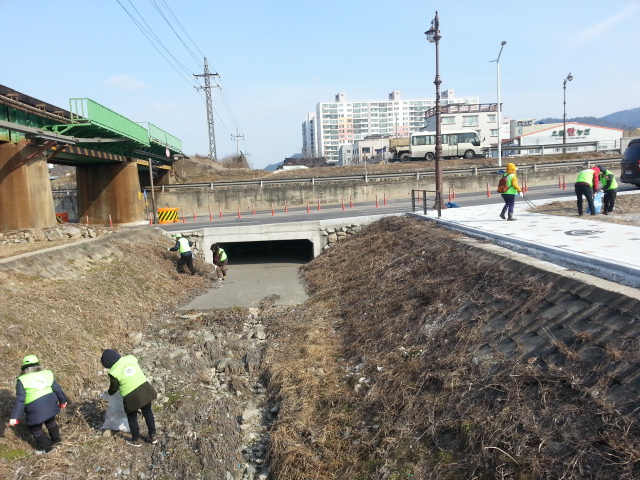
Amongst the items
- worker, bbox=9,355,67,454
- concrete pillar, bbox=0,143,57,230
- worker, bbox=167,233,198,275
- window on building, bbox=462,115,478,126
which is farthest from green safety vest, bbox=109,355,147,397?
window on building, bbox=462,115,478,126

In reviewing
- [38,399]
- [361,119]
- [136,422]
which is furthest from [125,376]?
[361,119]

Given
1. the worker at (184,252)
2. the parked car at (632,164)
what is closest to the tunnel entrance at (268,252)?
the worker at (184,252)

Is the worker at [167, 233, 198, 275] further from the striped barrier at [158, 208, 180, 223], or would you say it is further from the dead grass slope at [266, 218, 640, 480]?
the striped barrier at [158, 208, 180, 223]

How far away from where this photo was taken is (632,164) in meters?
17.5

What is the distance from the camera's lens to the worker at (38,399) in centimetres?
544

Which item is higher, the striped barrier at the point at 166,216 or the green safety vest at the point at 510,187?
the green safety vest at the point at 510,187

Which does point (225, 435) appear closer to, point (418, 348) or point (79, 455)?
point (79, 455)

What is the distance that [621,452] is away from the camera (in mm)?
3756

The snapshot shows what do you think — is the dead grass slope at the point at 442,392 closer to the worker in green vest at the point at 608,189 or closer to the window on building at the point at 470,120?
the worker in green vest at the point at 608,189

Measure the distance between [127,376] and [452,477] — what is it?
4.14 m

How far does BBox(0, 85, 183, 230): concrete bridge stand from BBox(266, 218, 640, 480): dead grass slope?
11654 mm

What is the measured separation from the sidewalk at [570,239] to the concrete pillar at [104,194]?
60.5 ft

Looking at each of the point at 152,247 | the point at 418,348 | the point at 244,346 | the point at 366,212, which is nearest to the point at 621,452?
the point at 418,348

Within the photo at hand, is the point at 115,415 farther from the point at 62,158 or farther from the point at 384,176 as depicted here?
the point at 384,176
